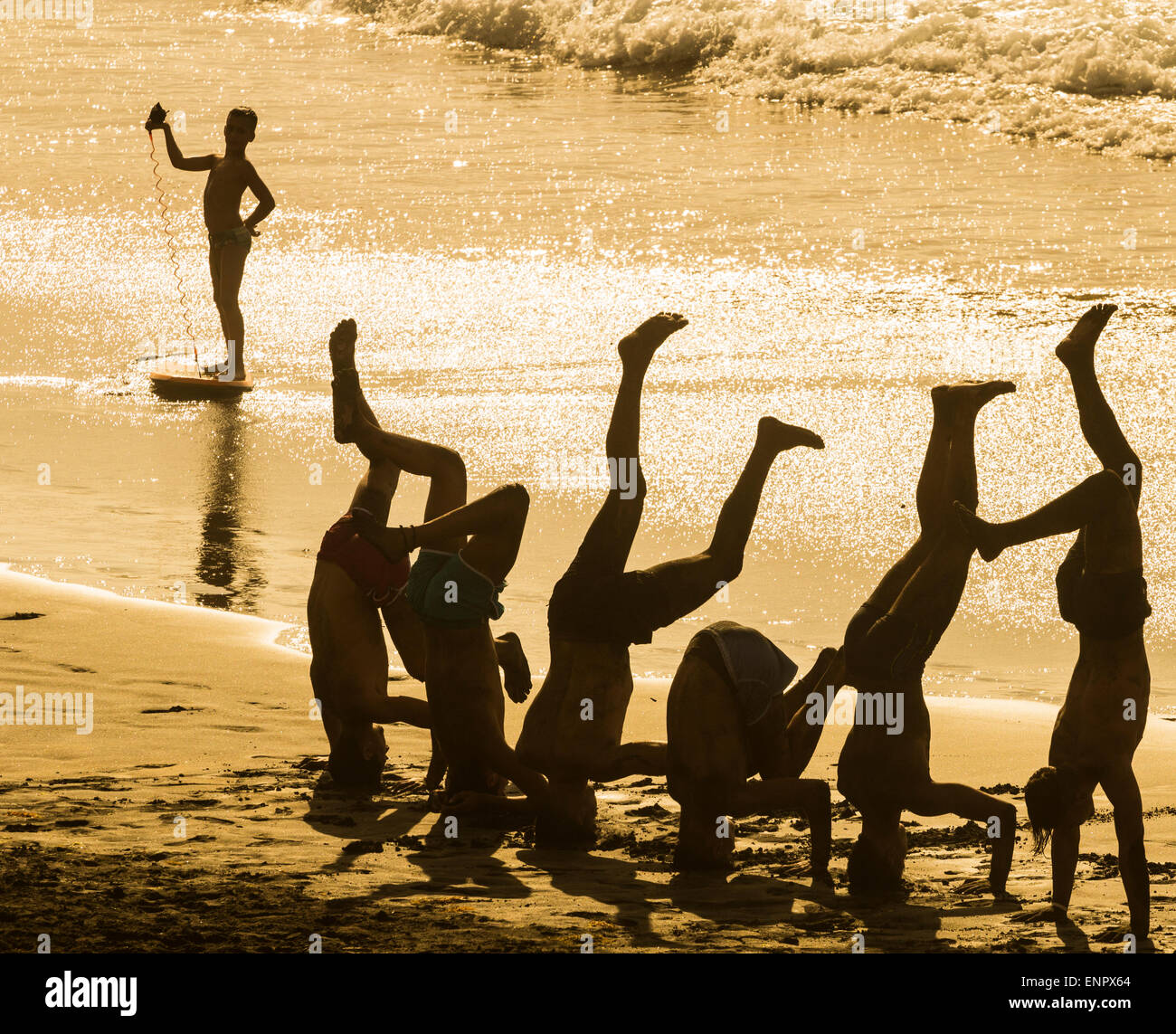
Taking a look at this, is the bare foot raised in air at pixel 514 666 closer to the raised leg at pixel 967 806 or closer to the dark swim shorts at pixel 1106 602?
the raised leg at pixel 967 806

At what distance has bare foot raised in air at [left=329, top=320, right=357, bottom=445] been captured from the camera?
7.41 metres

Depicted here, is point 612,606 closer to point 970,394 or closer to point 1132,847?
point 970,394

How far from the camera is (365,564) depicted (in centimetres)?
759

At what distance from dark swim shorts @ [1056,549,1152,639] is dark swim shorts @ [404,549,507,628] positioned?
211 cm

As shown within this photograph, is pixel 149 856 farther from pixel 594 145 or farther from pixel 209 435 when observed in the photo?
pixel 594 145

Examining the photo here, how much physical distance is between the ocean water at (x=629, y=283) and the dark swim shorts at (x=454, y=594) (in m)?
2.08

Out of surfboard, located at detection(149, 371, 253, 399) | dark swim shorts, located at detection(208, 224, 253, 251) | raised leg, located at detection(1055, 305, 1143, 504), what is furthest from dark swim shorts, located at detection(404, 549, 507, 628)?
dark swim shorts, located at detection(208, 224, 253, 251)

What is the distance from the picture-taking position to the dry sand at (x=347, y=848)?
18.2ft

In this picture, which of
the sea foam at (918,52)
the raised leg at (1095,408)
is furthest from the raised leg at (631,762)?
the sea foam at (918,52)

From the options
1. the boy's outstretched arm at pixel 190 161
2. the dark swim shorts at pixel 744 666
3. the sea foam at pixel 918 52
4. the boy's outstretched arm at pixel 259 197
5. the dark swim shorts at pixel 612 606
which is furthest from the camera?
the sea foam at pixel 918 52

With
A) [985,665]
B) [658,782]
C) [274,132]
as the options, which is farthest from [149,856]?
[274,132]

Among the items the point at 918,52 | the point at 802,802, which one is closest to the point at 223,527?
the point at 802,802

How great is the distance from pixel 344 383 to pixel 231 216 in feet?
24.5

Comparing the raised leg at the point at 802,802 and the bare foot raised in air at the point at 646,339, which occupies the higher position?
the bare foot raised in air at the point at 646,339
